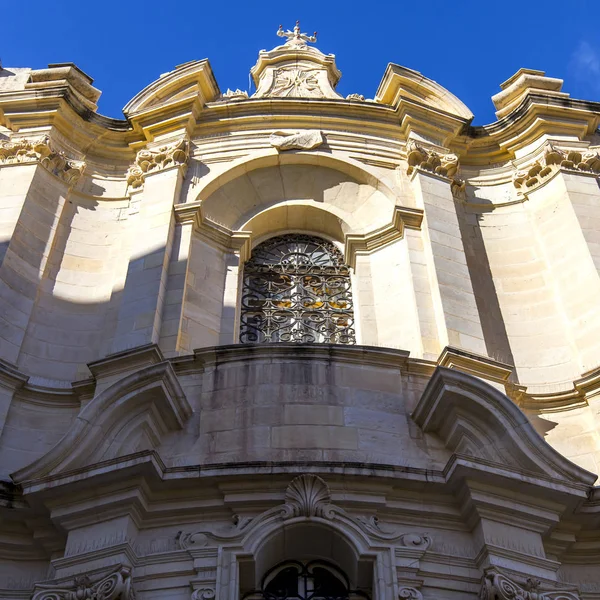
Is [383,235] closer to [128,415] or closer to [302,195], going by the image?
[302,195]

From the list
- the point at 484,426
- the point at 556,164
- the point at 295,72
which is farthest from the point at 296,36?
the point at 484,426

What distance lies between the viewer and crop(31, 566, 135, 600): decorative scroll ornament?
9.46 m

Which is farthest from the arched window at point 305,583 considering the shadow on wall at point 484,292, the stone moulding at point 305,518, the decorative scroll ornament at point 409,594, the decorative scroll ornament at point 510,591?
the shadow on wall at point 484,292

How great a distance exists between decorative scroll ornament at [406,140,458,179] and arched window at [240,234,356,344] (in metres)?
2.07

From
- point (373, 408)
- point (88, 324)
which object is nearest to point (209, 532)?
point (373, 408)

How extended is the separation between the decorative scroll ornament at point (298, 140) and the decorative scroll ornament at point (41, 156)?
3.55m

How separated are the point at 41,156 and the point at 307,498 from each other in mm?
8875

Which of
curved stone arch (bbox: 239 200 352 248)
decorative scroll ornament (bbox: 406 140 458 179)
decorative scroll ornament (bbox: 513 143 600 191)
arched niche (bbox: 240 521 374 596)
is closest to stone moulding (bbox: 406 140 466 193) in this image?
decorative scroll ornament (bbox: 406 140 458 179)

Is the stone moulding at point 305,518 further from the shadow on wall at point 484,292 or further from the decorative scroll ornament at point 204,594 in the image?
the shadow on wall at point 484,292

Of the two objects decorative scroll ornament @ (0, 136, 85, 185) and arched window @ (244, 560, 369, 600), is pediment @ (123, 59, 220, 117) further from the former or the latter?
→ arched window @ (244, 560, 369, 600)

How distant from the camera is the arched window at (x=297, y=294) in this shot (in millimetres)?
14492

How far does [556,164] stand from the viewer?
54.2 feet

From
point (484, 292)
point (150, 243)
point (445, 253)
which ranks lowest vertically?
point (484, 292)

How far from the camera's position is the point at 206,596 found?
9.61 metres
